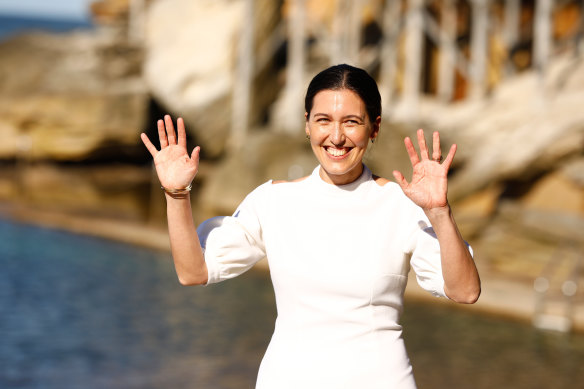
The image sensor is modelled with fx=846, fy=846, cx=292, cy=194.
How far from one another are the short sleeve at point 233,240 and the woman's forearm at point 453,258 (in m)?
0.49

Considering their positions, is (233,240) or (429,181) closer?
(429,181)

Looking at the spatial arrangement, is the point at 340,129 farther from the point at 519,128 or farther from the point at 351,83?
the point at 519,128

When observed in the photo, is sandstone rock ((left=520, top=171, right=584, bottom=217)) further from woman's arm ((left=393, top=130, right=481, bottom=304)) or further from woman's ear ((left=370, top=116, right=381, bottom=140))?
woman's arm ((left=393, top=130, right=481, bottom=304))

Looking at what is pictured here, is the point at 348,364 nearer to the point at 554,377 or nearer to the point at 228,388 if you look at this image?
the point at 228,388

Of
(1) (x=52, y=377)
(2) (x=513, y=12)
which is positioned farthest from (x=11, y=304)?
(2) (x=513, y=12)

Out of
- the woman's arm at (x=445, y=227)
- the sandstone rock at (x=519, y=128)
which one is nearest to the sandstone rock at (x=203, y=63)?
the sandstone rock at (x=519, y=128)

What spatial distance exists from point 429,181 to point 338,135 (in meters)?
0.26

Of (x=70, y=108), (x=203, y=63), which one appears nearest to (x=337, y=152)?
(x=203, y=63)

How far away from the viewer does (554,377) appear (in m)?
7.04

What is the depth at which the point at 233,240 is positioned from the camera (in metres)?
2.21

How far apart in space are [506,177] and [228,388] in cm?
616

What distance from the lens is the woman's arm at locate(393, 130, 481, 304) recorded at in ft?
6.57

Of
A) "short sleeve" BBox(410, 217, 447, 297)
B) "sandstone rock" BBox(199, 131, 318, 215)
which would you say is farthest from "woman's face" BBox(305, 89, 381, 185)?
"sandstone rock" BBox(199, 131, 318, 215)

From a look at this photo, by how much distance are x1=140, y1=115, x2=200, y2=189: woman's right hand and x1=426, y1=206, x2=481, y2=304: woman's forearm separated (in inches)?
24.7
